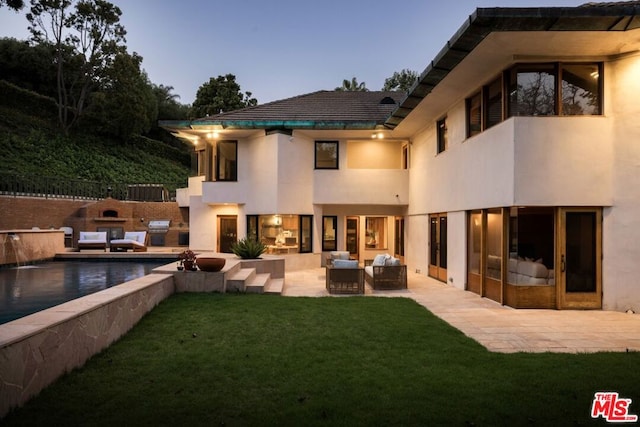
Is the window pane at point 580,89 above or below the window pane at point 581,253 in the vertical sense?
above

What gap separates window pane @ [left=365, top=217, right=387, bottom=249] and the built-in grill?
10561 mm

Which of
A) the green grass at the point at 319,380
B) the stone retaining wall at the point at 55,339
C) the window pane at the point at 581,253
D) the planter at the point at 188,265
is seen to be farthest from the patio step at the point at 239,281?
the window pane at the point at 581,253

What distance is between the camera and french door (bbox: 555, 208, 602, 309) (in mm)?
9258

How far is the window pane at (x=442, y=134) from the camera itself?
45.1ft

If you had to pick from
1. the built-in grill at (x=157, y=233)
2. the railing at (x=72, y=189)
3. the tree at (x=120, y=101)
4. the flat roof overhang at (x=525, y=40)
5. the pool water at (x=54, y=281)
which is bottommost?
the pool water at (x=54, y=281)

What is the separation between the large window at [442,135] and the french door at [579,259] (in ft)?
16.4

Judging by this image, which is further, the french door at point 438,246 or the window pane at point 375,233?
the window pane at point 375,233

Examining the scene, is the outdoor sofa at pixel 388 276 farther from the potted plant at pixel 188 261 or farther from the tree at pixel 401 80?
the tree at pixel 401 80

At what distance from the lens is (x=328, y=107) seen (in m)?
18.9

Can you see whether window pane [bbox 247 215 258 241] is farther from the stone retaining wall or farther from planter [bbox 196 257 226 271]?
the stone retaining wall

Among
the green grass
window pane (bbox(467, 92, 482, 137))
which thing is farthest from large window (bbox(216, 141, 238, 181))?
the green grass

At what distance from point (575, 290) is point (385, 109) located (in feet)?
37.9

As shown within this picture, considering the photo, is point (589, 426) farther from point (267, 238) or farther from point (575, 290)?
point (267, 238)

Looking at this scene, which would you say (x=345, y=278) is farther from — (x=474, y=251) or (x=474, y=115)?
(x=474, y=115)
